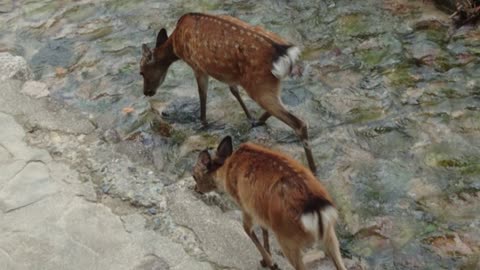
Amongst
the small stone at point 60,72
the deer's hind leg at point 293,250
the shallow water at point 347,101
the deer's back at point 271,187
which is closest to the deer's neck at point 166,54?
the shallow water at point 347,101

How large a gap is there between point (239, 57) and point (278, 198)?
4.92 feet

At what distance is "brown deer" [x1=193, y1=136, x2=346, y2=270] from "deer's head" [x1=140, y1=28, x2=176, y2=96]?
5.20 feet

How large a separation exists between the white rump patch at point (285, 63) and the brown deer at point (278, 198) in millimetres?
622

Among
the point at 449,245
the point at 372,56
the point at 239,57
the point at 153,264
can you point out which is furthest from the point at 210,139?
the point at 449,245

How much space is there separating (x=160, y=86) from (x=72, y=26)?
5.24 feet

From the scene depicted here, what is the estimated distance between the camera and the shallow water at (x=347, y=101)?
170 inches

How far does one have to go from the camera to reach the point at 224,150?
4.34 meters

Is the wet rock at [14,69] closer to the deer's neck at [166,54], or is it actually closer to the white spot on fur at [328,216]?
the deer's neck at [166,54]

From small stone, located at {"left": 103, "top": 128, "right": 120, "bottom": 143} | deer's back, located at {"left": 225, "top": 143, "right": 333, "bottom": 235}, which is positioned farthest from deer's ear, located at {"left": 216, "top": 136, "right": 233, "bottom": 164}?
small stone, located at {"left": 103, "top": 128, "right": 120, "bottom": 143}

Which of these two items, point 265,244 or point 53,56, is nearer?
point 265,244

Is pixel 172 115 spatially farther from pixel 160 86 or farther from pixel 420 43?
pixel 420 43

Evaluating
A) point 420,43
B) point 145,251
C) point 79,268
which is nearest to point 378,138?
point 420,43

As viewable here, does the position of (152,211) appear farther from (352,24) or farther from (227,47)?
(352,24)

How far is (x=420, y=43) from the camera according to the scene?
594cm
